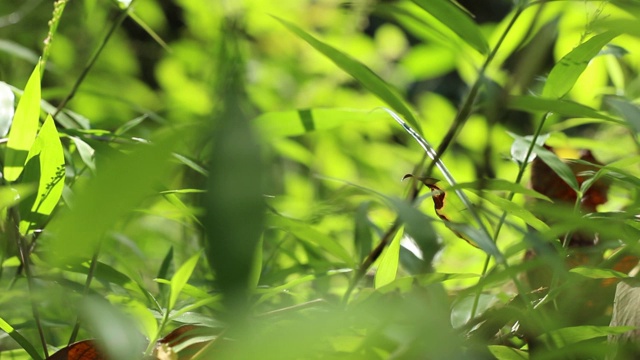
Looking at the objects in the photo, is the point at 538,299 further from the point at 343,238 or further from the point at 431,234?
the point at 343,238

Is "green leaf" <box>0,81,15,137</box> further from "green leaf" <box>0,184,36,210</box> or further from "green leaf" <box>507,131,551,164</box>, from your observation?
"green leaf" <box>507,131,551,164</box>

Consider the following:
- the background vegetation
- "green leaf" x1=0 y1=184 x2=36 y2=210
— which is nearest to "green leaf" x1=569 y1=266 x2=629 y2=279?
the background vegetation

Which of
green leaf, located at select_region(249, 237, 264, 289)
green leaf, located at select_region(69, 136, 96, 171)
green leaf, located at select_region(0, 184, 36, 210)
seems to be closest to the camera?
green leaf, located at select_region(249, 237, 264, 289)

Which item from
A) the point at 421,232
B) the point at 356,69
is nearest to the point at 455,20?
the point at 356,69

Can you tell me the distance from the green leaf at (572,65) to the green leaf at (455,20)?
0.04 metres

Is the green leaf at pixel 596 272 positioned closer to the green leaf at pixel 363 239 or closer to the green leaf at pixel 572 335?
the green leaf at pixel 572 335

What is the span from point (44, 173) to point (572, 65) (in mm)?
234

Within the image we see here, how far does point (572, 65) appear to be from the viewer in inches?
13.3

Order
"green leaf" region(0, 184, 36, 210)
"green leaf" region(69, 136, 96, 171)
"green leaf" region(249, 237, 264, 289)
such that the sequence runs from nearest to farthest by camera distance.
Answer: "green leaf" region(249, 237, 264, 289), "green leaf" region(0, 184, 36, 210), "green leaf" region(69, 136, 96, 171)

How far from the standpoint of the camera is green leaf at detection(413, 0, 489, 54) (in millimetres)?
346

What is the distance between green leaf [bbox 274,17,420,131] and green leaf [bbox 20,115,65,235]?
11cm

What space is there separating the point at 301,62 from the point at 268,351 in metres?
1.19

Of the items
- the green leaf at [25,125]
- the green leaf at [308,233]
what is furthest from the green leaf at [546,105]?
the green leaf at [25,125]

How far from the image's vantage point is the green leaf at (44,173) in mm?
325
